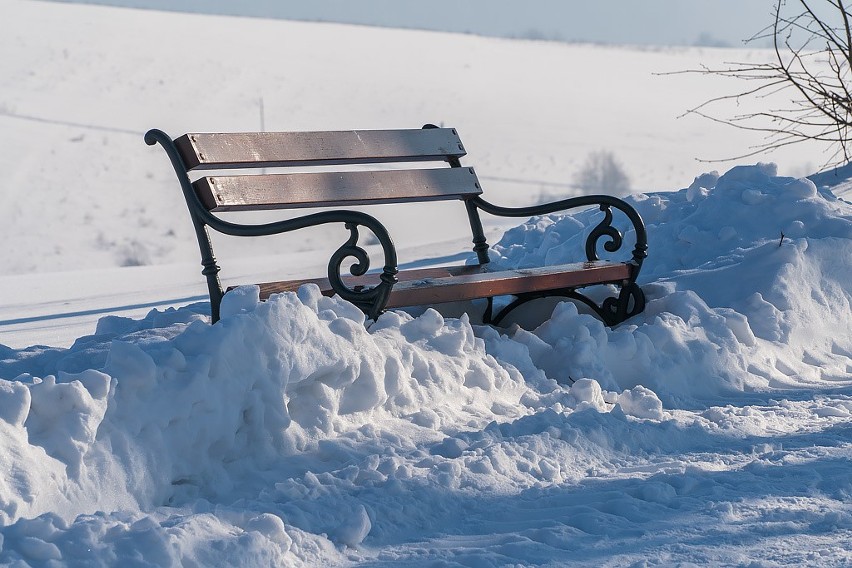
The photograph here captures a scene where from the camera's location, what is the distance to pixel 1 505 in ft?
8.16

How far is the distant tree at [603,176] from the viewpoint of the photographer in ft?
121

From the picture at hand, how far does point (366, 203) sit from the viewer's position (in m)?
4.78

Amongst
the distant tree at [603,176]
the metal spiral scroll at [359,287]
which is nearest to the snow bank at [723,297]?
the metal spiral scroll at [359,287]

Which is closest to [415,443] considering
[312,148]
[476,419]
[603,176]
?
[476,419]

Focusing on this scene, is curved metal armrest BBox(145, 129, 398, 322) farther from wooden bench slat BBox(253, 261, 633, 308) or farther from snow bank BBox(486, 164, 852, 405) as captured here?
snow bank BBox(486, 164, 852, 405)

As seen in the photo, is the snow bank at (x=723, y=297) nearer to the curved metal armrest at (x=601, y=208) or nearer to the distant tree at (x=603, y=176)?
the curved metal armrest at (x=601, y=208)

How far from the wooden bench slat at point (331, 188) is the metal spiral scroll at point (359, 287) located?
0.46 metres

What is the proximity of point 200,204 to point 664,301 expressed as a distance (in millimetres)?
2200

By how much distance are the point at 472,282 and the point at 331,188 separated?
0.75 meters

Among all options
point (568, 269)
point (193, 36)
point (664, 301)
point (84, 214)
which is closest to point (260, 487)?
point (568, 269)

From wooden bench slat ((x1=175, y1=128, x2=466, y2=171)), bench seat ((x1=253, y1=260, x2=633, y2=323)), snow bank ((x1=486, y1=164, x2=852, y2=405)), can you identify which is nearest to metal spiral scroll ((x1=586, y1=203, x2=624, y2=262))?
bench seat ((x1=253, y1=260, x2=633, y2=323))

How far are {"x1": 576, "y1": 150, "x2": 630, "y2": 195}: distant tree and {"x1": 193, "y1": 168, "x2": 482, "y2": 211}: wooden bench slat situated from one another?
30900mm

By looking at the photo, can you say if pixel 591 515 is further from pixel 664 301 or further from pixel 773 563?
pixel 664 301

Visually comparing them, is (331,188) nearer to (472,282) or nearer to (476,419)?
(472,282)
